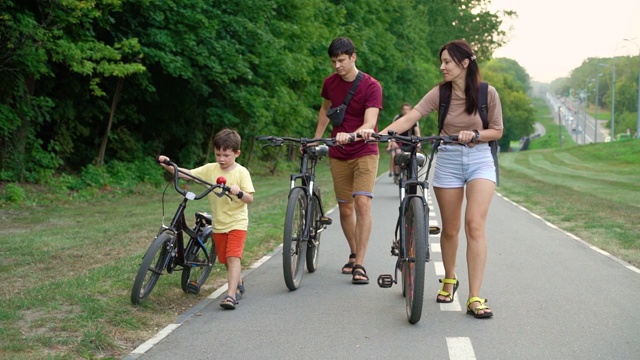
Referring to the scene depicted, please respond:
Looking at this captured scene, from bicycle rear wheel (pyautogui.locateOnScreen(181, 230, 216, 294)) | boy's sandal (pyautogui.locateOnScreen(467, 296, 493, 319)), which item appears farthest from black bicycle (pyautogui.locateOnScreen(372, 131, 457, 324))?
bicycle rear wheel (pyautogui.locateOnScreen(181, 230, 216, 294))

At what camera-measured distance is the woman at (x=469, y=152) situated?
6801 mm

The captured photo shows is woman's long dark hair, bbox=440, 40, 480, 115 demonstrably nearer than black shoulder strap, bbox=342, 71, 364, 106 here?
Yes

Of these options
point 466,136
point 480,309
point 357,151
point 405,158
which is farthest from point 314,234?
point 466,136

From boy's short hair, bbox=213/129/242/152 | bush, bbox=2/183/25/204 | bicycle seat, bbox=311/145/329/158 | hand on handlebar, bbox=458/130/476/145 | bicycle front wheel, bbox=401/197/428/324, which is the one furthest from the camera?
bush, bbox=2/183/25/204

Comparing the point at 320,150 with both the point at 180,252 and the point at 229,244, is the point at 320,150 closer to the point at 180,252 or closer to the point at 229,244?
the point at 229,244

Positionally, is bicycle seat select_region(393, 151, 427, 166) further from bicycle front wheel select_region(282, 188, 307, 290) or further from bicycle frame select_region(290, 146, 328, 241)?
bicycle front wheel select_region(282, 188, 307, 290)

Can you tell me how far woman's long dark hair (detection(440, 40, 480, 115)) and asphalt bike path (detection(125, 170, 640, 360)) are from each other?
1.54 m

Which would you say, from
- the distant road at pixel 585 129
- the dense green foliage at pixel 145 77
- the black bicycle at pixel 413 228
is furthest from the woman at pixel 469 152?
the distant road at pixel 585 129

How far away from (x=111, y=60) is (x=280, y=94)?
8.08 meters

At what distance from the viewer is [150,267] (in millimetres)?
6992

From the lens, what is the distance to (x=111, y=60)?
2059 centimetres

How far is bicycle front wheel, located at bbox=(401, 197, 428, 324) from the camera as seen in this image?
632 cm

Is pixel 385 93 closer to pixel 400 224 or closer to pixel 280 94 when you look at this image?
pixel 280 94

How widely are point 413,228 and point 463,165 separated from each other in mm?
641
